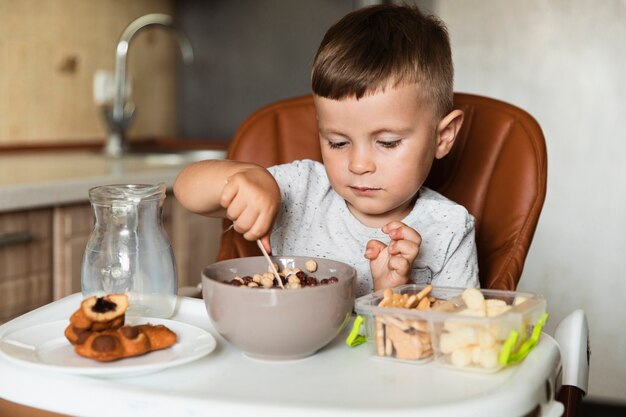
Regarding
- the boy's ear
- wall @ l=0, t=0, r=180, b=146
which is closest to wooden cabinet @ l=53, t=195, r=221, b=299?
wall @ l=0, t=0, r=180, b=146

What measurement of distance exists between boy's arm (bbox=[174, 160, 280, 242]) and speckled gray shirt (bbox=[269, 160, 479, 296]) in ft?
0.54

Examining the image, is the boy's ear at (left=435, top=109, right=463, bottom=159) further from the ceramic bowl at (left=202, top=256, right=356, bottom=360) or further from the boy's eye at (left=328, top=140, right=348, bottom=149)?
the ceramic bowl at (left=202, top=256, right=356, bottom=360)

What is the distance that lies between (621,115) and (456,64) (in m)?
0.54

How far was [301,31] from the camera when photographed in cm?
300

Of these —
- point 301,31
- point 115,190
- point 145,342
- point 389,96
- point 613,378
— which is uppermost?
point 301,31

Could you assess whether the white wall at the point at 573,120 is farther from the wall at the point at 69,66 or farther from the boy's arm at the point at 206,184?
the boy's arm at the point at 206,184

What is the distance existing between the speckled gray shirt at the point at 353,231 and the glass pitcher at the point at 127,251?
0.41 meters

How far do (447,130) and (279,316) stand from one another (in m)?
0.65

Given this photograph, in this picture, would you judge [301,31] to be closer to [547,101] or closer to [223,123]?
[223,123]

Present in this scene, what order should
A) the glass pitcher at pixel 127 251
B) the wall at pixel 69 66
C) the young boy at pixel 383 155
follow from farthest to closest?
the wall at pixel 69 66 → the young boy at pixel 383 155 → the glass pitcher at pixel 127 251

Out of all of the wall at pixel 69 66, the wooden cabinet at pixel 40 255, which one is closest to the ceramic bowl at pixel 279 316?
the wooden cabinet at pixel 40 255

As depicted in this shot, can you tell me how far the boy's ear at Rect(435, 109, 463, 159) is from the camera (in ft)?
4.35

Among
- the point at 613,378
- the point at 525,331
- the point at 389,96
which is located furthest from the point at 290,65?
the point at 525,331

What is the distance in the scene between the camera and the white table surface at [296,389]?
708mm
